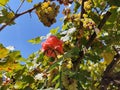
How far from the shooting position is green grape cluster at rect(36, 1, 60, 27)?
3.13 metres

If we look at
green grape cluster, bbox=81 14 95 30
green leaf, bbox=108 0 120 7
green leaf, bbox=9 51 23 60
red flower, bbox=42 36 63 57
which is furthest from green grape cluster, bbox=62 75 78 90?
green leaf, bbox=108 0 120 7

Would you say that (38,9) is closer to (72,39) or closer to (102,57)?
(72,39)

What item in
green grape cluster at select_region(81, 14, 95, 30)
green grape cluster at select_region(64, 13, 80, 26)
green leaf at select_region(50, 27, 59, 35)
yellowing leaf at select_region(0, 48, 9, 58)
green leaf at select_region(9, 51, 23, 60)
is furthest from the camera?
green leaf at select_region(50, 27, 59, 35)

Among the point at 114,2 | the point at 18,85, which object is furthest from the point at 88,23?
the point at 18,85

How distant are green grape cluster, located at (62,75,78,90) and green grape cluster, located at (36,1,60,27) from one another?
56 centimetres

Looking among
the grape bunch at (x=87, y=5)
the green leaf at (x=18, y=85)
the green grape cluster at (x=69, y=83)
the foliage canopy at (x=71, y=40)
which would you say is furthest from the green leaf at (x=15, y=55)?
the grape bunch at (x=87, y=5)

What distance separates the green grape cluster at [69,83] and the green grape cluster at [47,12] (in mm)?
560

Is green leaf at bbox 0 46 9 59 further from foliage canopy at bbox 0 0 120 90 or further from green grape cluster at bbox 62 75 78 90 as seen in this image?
green grape cluster at bbox 62 75 78 90

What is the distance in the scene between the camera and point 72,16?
11.2 feet

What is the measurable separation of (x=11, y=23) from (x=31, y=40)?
289 millimetres

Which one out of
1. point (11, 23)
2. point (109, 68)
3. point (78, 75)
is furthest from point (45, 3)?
point (109, 68)

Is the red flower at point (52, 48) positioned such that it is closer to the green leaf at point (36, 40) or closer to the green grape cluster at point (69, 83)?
the green grape cluster at point (69, 83)

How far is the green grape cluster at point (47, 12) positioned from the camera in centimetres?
313

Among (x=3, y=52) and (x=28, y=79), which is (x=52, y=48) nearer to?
(x=3, y=52)
